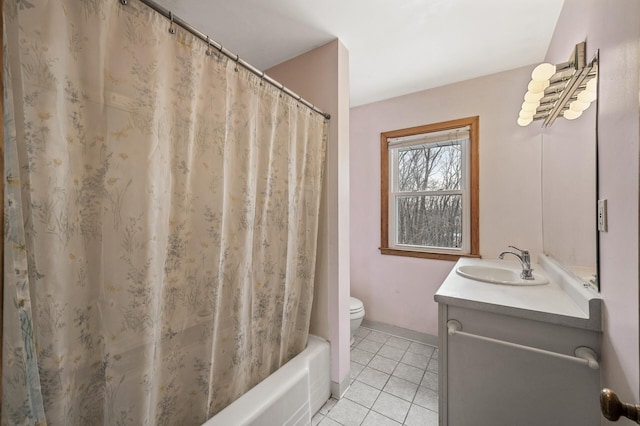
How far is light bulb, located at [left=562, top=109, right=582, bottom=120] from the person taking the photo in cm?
121

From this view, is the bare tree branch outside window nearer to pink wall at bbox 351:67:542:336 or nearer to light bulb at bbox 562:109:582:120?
pink wall at bbox 351:67:542:336

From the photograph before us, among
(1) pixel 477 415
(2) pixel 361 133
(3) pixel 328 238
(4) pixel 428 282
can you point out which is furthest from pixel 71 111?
(4) pixel 428 282

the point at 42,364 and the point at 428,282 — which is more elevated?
the point at 42,364

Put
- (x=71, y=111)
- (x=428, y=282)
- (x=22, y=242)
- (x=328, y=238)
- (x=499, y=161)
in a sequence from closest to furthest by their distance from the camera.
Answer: (x=22, y=242) → (x=71, y=111) → (x=328, y=238) → (x=499, y=161) → (x=428, y=282)

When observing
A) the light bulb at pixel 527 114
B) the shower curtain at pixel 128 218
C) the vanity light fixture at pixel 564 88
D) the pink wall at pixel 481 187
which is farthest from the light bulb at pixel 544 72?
the shower curtain at pixel 128 218

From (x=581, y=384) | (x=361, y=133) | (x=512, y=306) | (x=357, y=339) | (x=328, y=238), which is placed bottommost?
(x=357, y=339)

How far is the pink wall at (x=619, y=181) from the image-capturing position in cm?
71

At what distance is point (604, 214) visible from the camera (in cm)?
91

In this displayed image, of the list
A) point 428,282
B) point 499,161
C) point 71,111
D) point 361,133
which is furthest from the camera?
point 361,133

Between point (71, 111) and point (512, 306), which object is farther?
point (512, 306)

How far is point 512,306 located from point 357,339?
164cm

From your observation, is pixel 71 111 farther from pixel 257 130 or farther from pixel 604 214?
pixel 604 214

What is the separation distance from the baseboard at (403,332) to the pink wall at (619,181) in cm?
148

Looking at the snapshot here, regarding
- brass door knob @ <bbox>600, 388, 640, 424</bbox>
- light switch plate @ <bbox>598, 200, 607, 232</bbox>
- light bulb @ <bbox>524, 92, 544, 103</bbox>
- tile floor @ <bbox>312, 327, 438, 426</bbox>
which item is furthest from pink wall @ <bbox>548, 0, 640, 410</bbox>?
tile floor @ <bbox>312, 327, 438, 426</bbox>
